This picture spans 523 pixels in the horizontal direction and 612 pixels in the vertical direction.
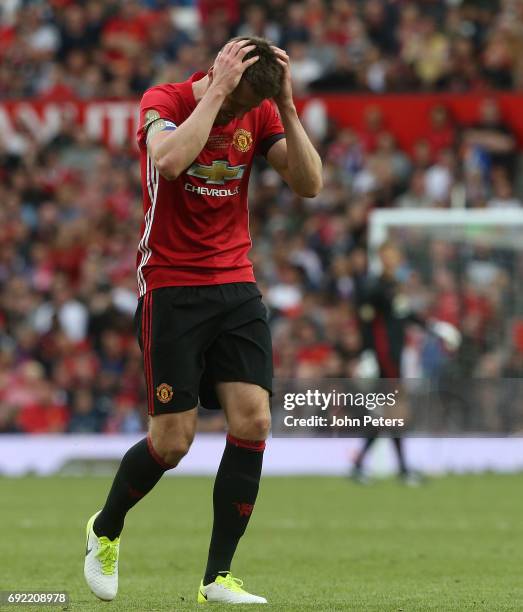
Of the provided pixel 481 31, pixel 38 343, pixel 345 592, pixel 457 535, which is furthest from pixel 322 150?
pixel 345 592

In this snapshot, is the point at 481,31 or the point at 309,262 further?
the point at 481,31

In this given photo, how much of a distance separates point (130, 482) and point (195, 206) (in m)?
1.20

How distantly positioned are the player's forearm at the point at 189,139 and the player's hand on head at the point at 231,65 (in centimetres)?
4

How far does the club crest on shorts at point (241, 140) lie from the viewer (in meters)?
6.41

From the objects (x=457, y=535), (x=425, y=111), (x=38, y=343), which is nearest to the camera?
(x=457, y=535)

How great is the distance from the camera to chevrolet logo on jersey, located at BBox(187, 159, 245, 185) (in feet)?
20.8

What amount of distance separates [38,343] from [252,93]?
41.1 feet

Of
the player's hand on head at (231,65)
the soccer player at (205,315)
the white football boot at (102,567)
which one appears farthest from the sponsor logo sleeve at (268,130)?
the white football boot at (102,567)

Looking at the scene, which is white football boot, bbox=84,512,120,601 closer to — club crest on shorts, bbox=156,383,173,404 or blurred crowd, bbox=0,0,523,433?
club crest on shorts, bbox=156,383,173,404

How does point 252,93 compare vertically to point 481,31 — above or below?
below

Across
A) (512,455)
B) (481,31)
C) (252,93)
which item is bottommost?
(512,455)

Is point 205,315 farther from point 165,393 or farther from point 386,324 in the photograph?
point 386,324

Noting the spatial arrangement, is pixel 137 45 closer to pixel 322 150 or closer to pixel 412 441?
pixel 322 150

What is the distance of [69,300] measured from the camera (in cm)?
1870
